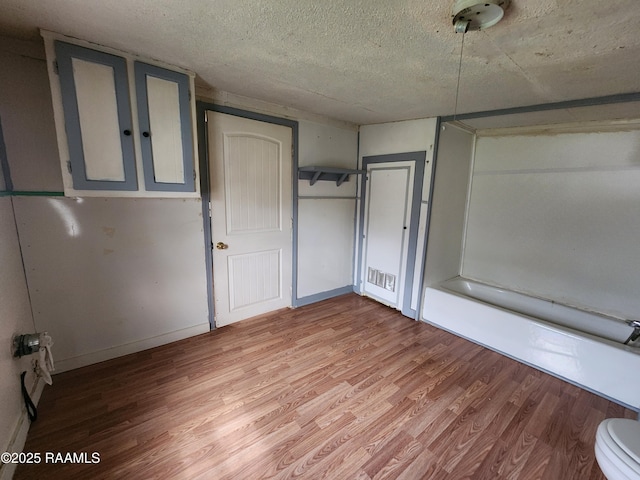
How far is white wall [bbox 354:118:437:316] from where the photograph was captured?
280 cm

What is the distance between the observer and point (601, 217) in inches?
97.3

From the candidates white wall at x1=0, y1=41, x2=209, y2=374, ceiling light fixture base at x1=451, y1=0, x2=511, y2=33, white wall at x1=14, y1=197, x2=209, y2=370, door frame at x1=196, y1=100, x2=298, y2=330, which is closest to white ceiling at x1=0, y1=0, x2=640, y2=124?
ceiling light fixture base at x1=451, y1=0, x2=511, y2=33

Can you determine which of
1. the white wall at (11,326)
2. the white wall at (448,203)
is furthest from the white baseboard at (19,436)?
the white wall at (448,203)

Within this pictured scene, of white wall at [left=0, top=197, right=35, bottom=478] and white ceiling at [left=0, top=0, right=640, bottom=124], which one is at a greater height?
white ceiling at [left=0, top=0, right=640, bottom=124]

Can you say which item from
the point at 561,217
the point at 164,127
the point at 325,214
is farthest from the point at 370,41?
the point at 561,217

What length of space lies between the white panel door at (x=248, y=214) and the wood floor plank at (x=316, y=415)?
51cm

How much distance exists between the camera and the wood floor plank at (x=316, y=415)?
1405mm

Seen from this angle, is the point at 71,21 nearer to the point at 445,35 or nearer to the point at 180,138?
the point at 180,138

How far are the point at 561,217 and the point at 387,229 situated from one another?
1.73m

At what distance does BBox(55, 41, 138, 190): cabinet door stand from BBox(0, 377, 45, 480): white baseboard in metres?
1.37

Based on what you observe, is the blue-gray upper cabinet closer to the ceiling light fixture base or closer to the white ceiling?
the white ceiling

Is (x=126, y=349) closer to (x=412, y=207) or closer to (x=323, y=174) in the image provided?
(x=323, y=174)

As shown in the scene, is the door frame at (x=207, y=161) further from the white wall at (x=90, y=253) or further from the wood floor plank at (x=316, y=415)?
the wood floor plank at (x=316, y=415)

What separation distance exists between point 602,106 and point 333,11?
7.62 feet
